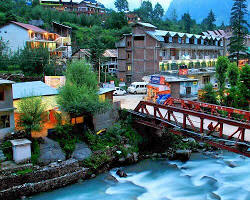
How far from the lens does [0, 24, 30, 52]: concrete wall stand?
126ft

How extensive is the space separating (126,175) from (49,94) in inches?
319

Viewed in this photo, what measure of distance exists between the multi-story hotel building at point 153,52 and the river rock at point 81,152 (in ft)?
70.0

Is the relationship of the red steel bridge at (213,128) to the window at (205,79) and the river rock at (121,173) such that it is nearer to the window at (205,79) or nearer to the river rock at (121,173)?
the river rock at (121,173)

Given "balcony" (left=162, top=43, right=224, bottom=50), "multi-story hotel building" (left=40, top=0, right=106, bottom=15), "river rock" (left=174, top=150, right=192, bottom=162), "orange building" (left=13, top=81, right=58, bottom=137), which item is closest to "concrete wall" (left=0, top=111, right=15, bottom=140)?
"orange building" (left=13, top=81, right=58, bottom=137)

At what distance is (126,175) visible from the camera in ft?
59.0

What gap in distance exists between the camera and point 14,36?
128ft

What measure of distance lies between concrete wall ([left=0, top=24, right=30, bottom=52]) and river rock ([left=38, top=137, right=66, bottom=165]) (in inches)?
955

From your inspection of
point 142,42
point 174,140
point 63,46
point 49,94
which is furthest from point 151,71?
point 49,94

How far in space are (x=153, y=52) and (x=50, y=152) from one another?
23978 mm

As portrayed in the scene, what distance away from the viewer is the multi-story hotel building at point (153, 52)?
3784cm

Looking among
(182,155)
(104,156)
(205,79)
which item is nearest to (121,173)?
(104,156)

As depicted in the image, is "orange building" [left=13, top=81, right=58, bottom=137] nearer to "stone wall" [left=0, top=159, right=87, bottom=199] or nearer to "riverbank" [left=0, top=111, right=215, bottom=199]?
"riverbank" [left=0, top=111, right=215, bottom=199]

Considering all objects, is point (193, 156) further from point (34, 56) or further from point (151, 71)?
point (34, 56)

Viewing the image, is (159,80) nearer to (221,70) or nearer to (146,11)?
(221,70)
